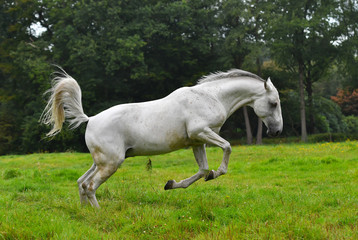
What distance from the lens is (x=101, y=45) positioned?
2973 centimetres

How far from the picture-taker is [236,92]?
6719mm

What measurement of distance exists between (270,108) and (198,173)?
→ 186cm

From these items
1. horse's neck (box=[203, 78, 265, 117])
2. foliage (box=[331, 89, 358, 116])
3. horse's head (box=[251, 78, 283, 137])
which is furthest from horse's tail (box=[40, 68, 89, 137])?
foliage (box=[331, 89, 358, 116])

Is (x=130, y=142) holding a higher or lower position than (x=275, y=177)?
higher

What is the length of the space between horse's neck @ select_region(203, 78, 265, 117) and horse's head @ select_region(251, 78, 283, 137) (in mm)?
114

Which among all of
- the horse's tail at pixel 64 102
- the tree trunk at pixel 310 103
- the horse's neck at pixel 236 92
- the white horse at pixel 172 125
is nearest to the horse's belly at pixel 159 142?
the white horse at pixel 172 125

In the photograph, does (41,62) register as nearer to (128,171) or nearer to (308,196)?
(128,171)

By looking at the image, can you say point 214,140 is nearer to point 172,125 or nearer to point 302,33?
point 172,125

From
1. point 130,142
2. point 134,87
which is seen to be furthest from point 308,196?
point 134,87

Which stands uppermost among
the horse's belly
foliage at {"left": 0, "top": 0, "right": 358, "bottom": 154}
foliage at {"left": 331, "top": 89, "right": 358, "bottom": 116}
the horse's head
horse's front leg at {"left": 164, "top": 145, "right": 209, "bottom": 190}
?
foliage at {"left": 0, "top": 0, "right": 358, "bottom": 154}

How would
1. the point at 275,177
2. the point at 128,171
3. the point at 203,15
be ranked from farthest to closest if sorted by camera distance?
1. the point at 203,15
2. the point at 128,171
3. the point at 275,177

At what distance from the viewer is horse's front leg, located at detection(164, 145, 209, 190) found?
620 centimetres

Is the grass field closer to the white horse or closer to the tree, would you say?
the white horse

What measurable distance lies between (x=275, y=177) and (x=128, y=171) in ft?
16.7
